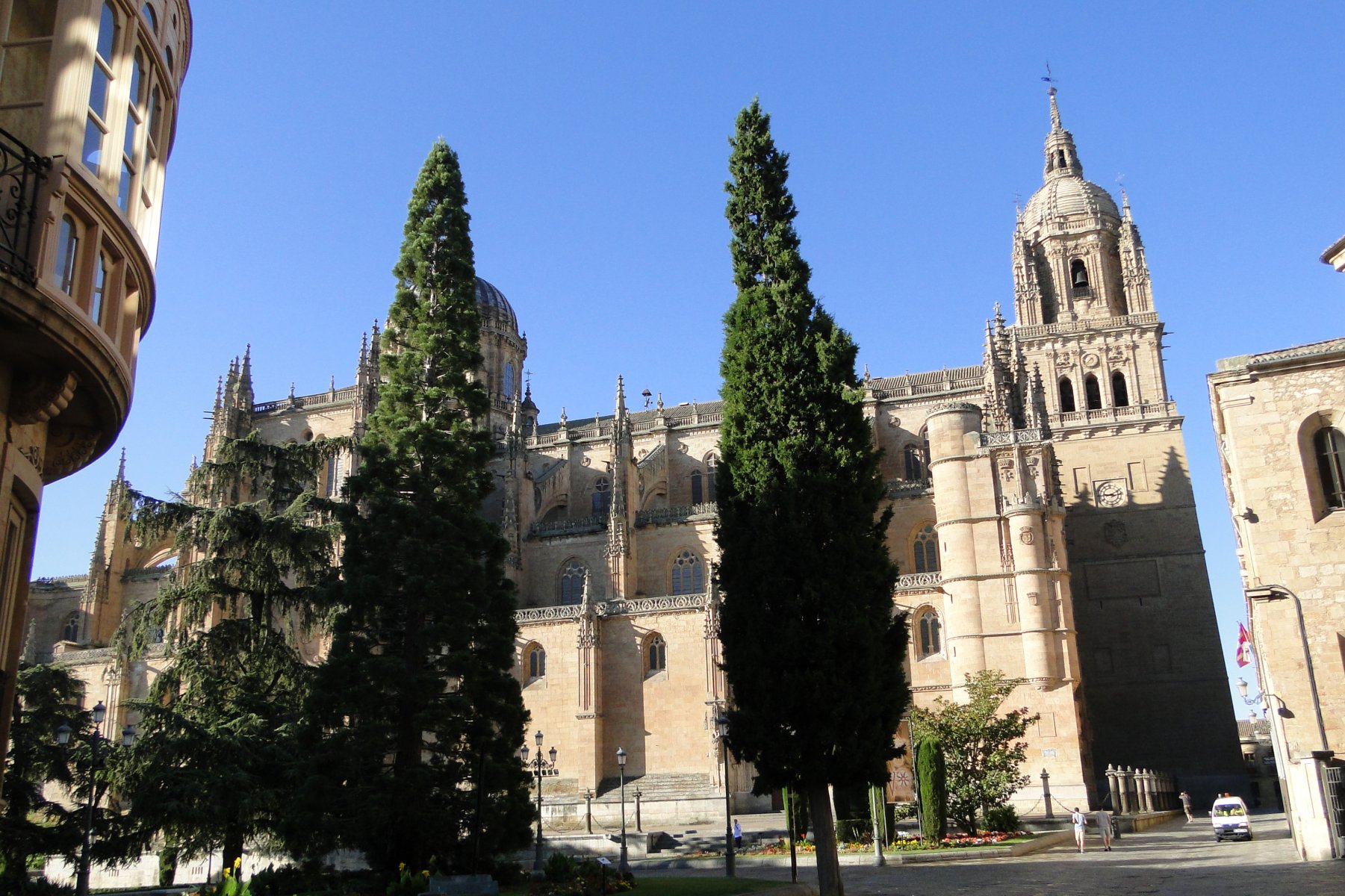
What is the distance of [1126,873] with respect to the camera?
804 inches

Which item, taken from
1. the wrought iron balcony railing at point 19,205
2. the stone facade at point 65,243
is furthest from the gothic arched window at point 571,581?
the wrought iron balcony railing at point 19,205

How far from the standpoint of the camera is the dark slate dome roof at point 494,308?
63.2 metres

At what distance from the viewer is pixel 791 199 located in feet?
66.0

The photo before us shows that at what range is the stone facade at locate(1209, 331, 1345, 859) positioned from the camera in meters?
20.6

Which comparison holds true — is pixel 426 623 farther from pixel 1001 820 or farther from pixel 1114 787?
pixel 1114 787

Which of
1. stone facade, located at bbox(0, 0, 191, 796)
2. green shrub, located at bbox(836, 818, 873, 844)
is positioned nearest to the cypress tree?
green shrub, located at bbox(836, 818, 873, 844)

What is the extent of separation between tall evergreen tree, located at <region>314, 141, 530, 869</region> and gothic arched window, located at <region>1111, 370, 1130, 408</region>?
118ft

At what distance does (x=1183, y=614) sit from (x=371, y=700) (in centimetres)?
3772

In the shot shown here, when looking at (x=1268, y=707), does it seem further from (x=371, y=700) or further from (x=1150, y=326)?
(x=1150, y=326)

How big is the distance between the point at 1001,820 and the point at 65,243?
27928 millimetres

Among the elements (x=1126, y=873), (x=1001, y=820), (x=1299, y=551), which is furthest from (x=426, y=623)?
(x=1001, y=820)

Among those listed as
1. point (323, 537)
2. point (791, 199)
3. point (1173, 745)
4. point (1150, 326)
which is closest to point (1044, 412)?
point (1150, 326)

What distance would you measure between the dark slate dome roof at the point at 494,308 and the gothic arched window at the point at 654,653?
25800 mm

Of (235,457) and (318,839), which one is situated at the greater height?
(235,457)
